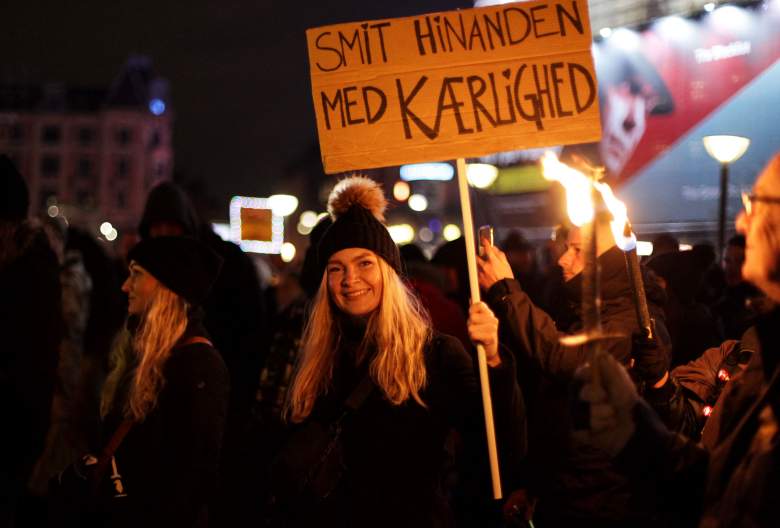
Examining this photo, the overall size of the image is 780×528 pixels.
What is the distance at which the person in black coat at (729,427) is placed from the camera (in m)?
2.36

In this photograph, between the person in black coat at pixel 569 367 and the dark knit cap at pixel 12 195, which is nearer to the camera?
the person in black coat at pixel 569 367

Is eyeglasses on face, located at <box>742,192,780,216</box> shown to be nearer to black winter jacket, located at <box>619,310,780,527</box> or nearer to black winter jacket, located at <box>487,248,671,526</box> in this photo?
black winter jacket, located at <box>619,310,780,527</box>

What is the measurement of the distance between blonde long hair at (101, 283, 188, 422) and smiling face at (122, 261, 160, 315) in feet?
0.11

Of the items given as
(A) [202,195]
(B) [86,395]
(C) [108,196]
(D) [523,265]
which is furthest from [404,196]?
(C) [108,196]

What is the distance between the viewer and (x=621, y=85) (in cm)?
2580

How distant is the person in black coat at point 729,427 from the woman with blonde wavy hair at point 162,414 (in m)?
2.18

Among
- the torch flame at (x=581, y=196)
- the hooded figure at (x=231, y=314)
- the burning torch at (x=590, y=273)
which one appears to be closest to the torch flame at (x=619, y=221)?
the torch flame at (x=581, y=196)

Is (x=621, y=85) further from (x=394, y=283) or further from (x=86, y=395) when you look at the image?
(x=394, y=283)

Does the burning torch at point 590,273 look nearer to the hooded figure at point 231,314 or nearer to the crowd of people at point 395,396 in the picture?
the crowd of people at point 395,396

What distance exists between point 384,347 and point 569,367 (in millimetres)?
750

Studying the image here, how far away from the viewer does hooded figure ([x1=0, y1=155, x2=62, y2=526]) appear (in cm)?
486

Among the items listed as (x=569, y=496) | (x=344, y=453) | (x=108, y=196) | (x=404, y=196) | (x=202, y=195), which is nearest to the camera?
(x=344, y=453)

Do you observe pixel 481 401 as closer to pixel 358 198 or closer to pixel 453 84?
pixel 358 198

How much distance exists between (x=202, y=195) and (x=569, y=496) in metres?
98.0
